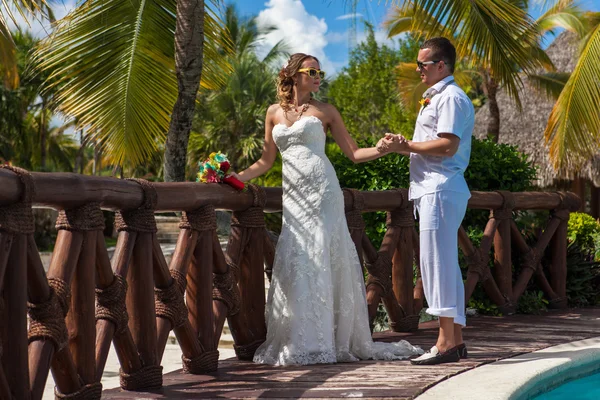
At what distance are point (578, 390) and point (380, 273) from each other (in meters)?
1.70

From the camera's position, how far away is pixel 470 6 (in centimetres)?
910

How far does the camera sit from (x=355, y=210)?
231 inches

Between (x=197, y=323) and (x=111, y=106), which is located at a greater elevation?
(x=111, y=106)

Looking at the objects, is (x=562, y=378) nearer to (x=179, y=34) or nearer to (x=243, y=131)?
(x=179, y=34)

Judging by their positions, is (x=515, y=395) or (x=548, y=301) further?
(x=548, y=301)

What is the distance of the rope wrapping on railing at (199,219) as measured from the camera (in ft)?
15.0

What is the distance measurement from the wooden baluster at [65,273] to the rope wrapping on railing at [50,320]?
0.09m

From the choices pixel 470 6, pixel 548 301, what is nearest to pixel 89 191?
pixel 548 301

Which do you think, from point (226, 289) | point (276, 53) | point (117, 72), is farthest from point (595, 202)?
point (226, 289)

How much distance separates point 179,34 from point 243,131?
21475 mm

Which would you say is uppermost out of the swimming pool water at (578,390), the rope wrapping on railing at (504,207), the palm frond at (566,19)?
the palm frond at (566,19)

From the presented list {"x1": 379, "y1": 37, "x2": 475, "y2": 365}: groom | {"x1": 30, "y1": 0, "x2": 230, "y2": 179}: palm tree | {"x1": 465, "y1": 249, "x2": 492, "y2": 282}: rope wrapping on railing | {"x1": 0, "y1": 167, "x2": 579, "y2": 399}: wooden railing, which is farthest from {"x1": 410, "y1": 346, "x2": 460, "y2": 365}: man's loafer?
{"x1": 30, "y1": 0, "x2": 230, "y2": 179}: palm tree

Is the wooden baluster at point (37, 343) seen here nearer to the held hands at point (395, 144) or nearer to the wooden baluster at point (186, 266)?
the wooden baluster at point (186, 266)

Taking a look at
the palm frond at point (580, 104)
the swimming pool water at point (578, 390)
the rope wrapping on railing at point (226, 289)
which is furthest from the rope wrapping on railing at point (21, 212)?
the palm frond at point (580, 104)
